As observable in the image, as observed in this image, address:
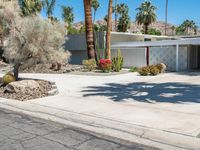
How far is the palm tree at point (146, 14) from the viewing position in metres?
66.5

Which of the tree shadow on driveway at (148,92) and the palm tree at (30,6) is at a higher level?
the palm tree at (30,6)

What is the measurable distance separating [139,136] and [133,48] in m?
21.7

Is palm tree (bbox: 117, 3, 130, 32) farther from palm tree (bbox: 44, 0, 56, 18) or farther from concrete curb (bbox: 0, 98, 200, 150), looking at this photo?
concrete curb (bbox: 0, 98, 200, 150)

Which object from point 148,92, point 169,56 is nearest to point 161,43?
point 169,56

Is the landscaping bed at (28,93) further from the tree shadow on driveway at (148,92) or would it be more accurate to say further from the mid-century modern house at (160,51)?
the mid-century modern house at (160,51)

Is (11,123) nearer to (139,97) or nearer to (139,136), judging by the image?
(139,136)

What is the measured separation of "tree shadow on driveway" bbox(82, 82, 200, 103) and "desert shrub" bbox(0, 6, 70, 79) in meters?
2.64

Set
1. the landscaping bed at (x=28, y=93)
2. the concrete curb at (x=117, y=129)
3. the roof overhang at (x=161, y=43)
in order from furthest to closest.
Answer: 1. the roof overhang at (x=161, y=43)
2. the landscaping bed at (x=28, y=93)
3. the concrete curb at (x=117, y=129)

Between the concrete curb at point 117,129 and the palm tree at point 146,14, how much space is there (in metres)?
57.3

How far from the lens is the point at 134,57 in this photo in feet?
95.1

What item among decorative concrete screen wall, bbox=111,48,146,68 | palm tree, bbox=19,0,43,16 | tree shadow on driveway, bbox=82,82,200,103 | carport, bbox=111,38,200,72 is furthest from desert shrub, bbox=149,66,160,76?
palm tree, bbox=19,0,43,16

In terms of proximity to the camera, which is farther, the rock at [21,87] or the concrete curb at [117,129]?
the rock at [21,87]

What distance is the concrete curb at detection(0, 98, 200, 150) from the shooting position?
7.16 metres

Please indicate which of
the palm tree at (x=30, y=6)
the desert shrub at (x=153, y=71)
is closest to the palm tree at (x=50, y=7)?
the palm tree at (x=30, y=6)
